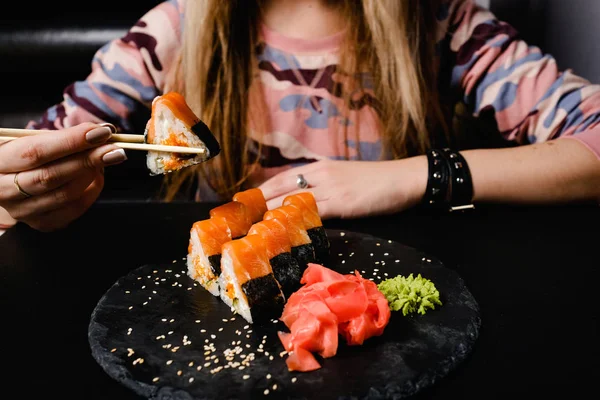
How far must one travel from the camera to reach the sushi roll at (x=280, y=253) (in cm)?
138

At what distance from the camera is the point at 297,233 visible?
1.48 meters

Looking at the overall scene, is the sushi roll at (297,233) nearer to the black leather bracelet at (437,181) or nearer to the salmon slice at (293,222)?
the salmon slice at (293,222)

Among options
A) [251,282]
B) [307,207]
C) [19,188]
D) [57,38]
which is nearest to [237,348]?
[251,282]

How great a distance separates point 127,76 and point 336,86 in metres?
0.86

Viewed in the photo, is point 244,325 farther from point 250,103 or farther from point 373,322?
point 250,103

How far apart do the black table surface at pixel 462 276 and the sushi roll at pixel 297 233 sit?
355 mm

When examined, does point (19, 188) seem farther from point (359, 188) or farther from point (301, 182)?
point (359, 188)

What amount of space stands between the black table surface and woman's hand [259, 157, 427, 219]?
0.17ft

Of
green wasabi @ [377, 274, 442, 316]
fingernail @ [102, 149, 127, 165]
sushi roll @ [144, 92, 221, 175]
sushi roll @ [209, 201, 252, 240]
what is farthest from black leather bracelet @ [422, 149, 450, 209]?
fingernail @ [102, 149, 127, 165]

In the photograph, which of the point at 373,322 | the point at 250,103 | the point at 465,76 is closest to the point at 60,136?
the point at 373,322

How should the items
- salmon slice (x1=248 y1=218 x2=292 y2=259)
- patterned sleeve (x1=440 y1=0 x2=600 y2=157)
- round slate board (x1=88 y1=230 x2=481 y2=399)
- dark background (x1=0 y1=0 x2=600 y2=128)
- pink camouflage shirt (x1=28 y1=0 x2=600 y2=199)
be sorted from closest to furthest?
round slate board (x1=88 y1=230 x2=481 y2=399) → salmon slice (x1=248 y1=218 x2=292 y2=259) → patterned sleeve (x1=440 y1=0 x2=600 y2=157) → pink camouflage shirt (x1=28 y1=0 x2=600 y2=199) → dark background (x1=0 y1=0 x2=600 y2=128)

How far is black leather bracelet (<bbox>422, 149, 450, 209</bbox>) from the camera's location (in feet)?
6.08

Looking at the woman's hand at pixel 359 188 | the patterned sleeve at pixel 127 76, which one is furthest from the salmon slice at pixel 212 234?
the patterned sleeve at pixel 127 76

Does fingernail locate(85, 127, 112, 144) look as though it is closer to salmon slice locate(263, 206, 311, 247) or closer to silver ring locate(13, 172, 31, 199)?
silver ring locate(13, 172, 31, 199)
